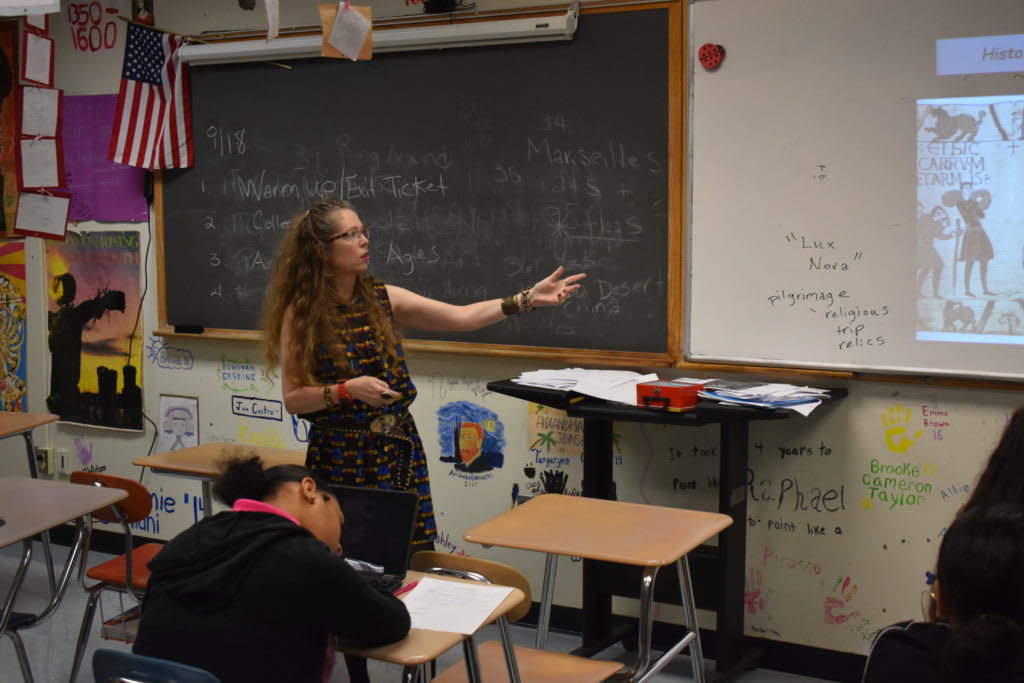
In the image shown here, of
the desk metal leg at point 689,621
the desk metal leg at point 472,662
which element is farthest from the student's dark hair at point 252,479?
the desk metal leg at point 689,621

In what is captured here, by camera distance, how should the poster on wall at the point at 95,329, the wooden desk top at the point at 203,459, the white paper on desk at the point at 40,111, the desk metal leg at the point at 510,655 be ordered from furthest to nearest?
the poster on wall at the point at 95,329 → the white paper on desk at the point at 40,111 → the wooden desk top at the point at 203,459 → the desk metal leg at the point at 510,655

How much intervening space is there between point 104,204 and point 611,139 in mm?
2455

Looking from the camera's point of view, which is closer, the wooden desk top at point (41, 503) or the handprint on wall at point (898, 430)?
the wooden desk top at point (41, 503)

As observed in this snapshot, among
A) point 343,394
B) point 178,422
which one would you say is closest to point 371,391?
point 343,394

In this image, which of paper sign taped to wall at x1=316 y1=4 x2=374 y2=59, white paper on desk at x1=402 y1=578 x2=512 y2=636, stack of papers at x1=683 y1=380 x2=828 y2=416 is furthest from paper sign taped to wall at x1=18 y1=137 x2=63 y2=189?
white paper on desk at x1=402 y1=578 x2=512 y2=636

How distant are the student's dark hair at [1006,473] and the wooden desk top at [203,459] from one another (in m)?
2.27

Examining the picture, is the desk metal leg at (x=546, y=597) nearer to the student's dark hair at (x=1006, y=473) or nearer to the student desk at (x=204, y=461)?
the student desk at (x=204, y=461)

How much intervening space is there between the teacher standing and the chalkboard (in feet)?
2.95

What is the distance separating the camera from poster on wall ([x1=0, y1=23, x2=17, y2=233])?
4.92 meters

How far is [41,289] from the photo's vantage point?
16.4ft

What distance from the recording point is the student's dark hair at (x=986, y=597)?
4.41ft

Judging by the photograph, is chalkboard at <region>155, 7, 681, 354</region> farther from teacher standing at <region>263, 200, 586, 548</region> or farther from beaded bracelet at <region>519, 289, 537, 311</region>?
teacher standing at <region>263, 200, 586, 548</region>

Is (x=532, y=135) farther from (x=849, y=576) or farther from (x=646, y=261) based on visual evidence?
(x=849, y=576)

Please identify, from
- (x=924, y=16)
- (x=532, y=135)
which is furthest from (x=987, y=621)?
(x=532, y=135)
